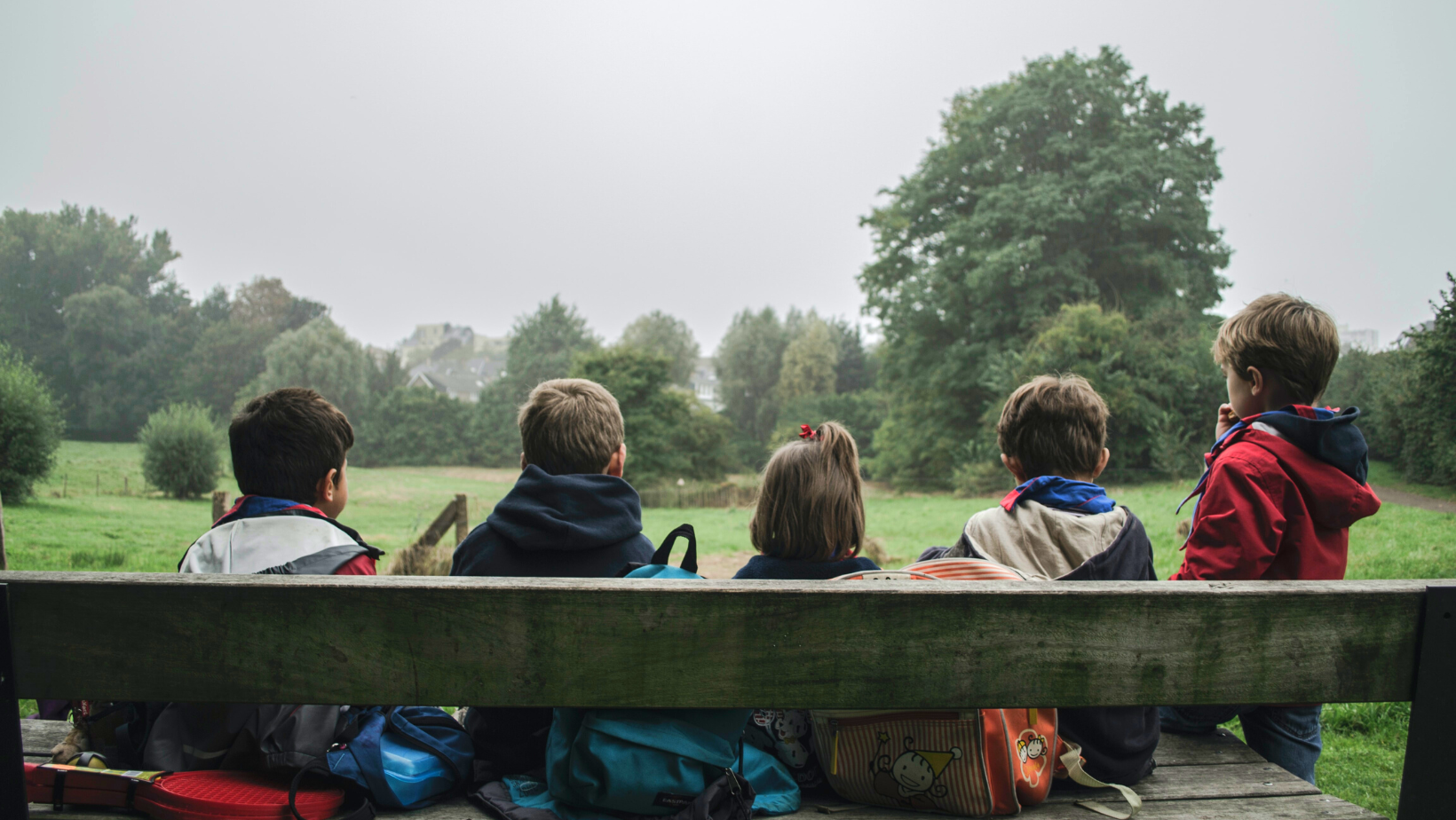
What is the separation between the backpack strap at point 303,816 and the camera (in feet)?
4.30

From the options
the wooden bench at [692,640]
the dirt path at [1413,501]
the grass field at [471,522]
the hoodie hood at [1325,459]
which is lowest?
the grass field at [471,522]

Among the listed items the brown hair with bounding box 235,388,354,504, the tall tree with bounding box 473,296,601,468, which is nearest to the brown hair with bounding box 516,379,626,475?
the brown hair with bounding box 235,388,354,504

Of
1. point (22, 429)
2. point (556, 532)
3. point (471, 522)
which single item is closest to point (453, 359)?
point (471, 522)

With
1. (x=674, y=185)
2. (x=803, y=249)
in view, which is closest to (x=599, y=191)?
(x=674, y=185)

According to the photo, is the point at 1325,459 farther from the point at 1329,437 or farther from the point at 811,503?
the point at 811,503

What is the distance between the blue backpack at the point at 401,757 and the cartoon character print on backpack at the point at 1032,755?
1097 mm

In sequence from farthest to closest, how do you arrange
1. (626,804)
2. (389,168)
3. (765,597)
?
1. (389,168)
2. (626,804)
3. (765,597)

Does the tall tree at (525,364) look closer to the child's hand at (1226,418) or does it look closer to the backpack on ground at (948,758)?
the child's hand at (1226,418)

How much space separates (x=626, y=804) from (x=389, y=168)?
15.8 metres

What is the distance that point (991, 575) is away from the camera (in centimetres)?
153

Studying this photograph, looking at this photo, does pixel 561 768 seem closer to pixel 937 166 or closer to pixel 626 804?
pixel 626 804

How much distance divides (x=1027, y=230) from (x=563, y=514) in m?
24.7

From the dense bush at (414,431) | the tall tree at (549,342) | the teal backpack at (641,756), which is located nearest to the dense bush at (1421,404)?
the teal backpack at (641,756)

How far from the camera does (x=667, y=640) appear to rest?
3.70ft
